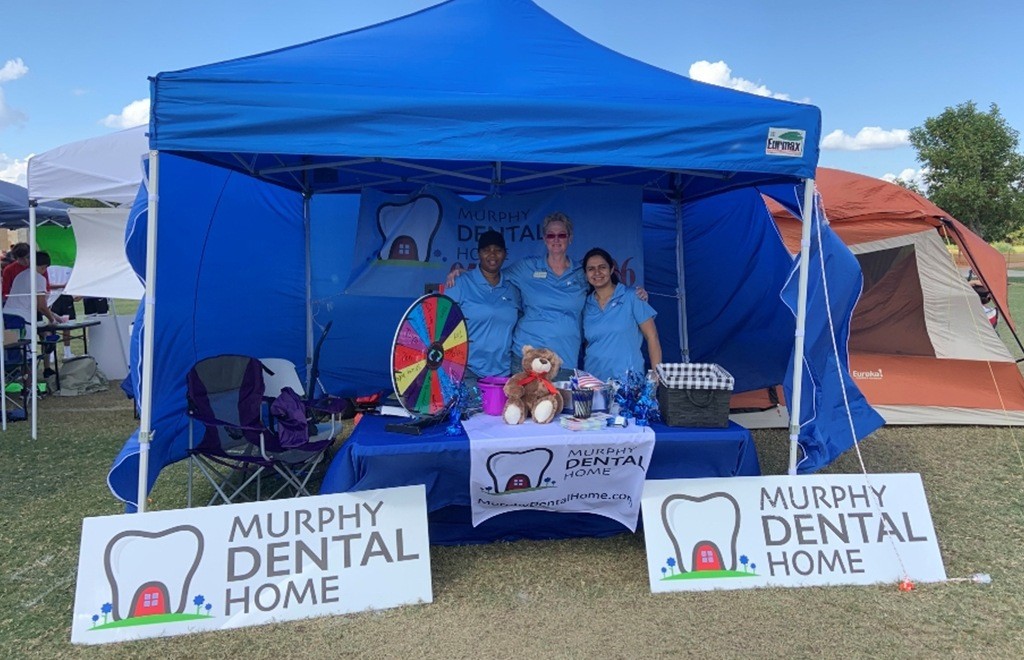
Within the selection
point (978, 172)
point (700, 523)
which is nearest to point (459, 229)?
point (700, 523)

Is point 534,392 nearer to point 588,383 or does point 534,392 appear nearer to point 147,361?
point 588,383

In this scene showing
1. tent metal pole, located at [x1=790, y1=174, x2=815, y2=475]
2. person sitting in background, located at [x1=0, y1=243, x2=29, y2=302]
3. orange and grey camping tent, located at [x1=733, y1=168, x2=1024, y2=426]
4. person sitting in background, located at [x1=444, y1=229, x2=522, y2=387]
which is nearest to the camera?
tent metal pole, located at [x1=790, y1=174, x2=815, y2=475]

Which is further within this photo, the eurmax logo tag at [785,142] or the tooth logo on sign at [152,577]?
the eurmax logo tag at [785,142]

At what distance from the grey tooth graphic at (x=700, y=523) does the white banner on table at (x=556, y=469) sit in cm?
24

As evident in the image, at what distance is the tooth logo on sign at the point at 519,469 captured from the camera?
2.92 meters

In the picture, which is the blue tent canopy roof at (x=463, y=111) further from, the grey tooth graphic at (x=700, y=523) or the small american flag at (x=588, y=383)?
the grey tooth graphic at (x=700, y=523)

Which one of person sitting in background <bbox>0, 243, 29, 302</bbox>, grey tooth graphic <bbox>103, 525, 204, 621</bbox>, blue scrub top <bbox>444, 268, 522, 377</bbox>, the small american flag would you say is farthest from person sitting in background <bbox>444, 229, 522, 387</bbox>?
person sitting in background <bbox>0, 243, 29, 302</bbox>

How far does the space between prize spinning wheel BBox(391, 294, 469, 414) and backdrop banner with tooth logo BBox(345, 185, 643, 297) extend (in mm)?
1335

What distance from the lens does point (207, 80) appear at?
2.61 metres

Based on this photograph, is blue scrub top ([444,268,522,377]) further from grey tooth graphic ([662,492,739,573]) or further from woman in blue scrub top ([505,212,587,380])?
grey tooth graphic ([662,492,739,573])

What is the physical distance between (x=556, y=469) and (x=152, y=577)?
5.16ft

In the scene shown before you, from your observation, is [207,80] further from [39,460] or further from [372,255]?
[39,460]

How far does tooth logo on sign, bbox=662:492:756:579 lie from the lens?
2.79 metres

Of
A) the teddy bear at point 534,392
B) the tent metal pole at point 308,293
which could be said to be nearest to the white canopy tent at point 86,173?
the tent metal pole at point 308,293
